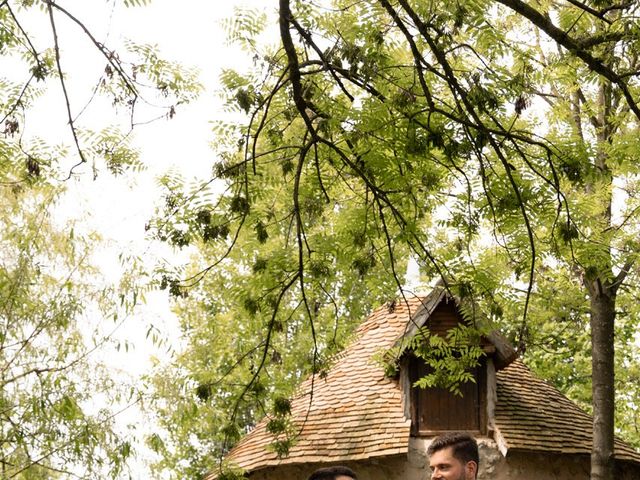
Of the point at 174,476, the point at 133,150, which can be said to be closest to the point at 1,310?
the point at 133,150

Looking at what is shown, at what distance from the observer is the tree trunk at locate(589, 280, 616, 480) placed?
48.3 feet

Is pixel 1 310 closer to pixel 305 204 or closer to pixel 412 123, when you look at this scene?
pixel 305 204

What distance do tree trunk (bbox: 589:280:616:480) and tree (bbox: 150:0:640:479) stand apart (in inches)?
0.8

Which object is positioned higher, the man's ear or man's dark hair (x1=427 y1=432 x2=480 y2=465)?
man's dark hair (x1=427 y1=432 x2=480 y2=465)

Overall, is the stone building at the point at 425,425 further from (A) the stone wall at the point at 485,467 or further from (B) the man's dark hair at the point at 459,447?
(B) the man's dark hair at the point at 459,447

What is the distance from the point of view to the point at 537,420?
1581cm

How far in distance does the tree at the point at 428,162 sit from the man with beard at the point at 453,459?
0.82 m

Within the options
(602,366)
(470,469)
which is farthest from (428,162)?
(602,366)

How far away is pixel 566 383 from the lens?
2464cm

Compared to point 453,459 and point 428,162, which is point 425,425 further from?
point 453,459

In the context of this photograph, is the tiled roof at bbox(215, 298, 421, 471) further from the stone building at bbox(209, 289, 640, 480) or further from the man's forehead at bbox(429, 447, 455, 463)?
the man's forehead at bbox(429, 447, 455, 463)

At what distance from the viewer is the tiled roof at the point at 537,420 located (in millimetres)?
15180

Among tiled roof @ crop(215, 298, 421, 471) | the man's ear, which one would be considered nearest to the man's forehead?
the man's ear

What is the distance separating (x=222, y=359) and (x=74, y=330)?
11.2m
